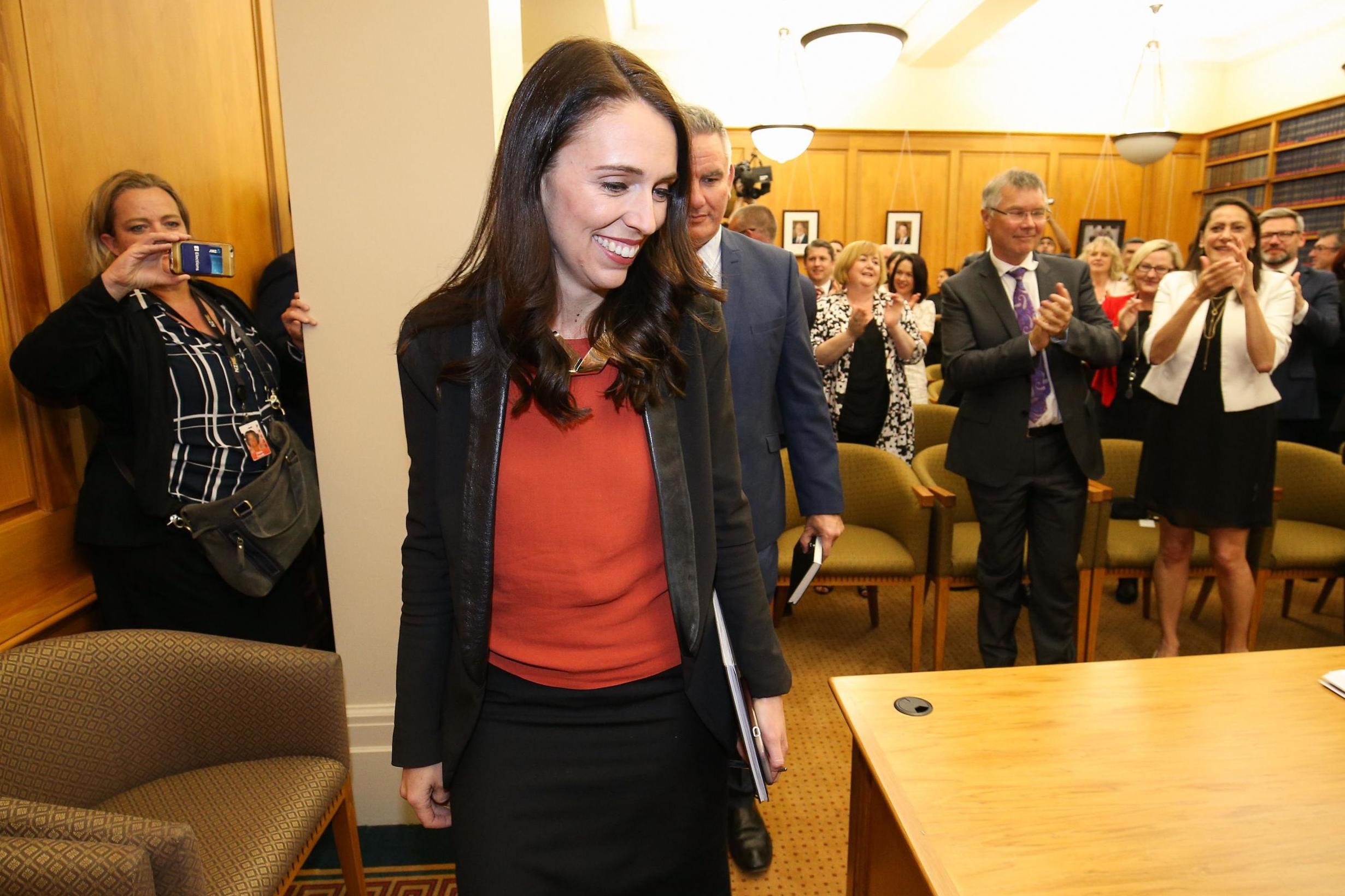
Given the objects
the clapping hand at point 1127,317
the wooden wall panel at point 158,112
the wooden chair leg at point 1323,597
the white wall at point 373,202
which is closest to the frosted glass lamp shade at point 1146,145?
the clapping hand at point 1127,317

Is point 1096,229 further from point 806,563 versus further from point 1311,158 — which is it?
point 806,563

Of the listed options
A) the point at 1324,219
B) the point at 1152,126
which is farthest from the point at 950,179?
the point at 1324,219

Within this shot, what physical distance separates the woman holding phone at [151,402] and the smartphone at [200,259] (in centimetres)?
2

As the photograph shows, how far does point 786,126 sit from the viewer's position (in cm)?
621

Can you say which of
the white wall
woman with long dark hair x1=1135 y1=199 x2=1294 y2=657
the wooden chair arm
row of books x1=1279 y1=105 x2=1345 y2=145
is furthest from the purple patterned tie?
row of books x1=1279 y1=105 x2=1345 y2=145

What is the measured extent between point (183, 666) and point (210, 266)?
93 centimetres

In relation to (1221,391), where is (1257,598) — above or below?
below

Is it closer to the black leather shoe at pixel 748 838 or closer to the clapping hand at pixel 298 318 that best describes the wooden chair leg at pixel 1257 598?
the black leather shoe at pixel 748 838

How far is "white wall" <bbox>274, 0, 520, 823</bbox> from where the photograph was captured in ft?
6.55

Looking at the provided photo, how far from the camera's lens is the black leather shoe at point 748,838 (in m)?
2.16

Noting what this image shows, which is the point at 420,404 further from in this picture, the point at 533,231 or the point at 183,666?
the point at 183,666

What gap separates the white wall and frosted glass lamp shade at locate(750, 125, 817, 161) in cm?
430

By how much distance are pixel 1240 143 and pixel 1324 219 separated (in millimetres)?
1408

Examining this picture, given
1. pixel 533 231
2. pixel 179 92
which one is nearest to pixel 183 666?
pixel 533 231
